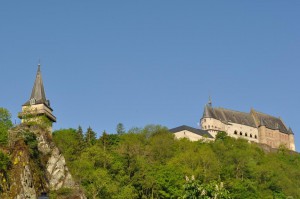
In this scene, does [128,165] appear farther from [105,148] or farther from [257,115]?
[257,115]

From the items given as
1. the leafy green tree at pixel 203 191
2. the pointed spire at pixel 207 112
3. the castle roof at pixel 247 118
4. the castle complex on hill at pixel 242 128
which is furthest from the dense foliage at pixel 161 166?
the leafy green tree at pixel 203 191

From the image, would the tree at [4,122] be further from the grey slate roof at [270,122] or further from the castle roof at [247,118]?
the grey slate roof at [270,122]

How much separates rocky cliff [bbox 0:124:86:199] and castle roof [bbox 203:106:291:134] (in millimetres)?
72617

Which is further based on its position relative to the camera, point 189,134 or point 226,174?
point 189,134

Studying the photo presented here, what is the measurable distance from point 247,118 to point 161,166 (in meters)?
70.6

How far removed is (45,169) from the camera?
57.1 m

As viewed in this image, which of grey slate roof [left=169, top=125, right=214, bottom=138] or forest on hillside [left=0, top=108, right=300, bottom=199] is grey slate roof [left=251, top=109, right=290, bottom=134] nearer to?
grey slate roof [left=169, top=125, right=214, bottom=138]

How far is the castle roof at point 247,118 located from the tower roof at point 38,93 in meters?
50.2

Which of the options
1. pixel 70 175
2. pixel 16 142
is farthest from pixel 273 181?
pixel 16 142

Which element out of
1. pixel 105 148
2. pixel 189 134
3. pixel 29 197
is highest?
pixel 189 134

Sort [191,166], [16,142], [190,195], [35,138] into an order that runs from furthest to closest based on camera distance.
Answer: [191,166] < [35,138] < [16,142] < [190,195]

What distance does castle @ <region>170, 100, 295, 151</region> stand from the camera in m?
127

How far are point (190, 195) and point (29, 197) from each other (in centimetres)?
2703

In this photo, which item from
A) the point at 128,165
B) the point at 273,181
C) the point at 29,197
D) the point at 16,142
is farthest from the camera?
the point at 273,181
